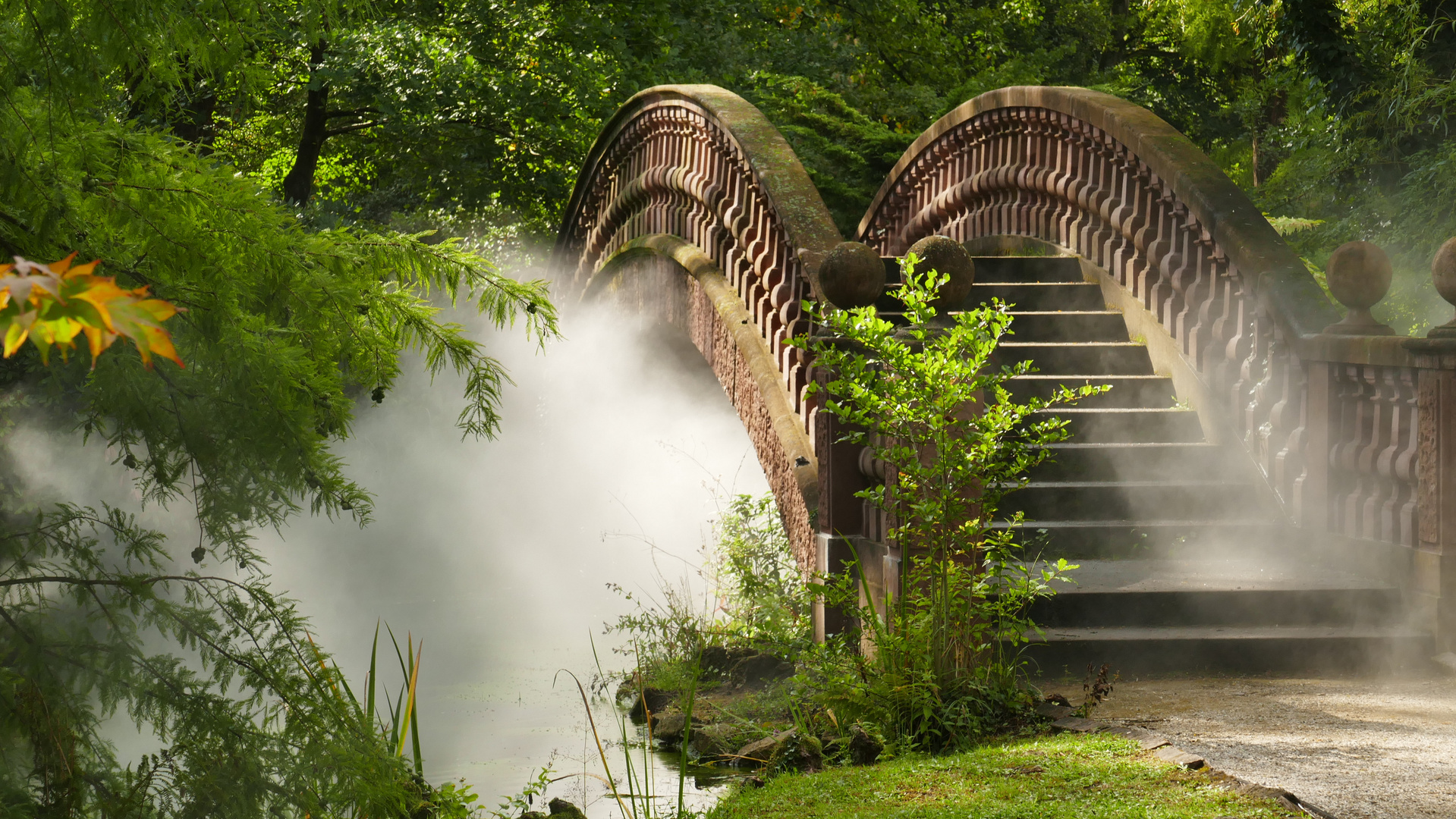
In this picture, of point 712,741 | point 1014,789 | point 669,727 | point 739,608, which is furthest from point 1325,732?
point 739,608

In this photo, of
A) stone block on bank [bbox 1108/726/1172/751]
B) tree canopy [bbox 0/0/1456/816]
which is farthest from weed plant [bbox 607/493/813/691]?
tree canopy [bbox 0/0/1456/816]

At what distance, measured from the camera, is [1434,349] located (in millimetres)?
4766

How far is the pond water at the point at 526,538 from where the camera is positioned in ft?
22.8

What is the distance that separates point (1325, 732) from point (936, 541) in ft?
4.51

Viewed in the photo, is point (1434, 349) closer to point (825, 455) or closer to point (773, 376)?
point (825, 455)

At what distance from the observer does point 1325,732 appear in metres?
4.06

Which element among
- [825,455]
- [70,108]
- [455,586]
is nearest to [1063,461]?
[825,455]

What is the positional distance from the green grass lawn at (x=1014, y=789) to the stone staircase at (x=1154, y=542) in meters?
0.86

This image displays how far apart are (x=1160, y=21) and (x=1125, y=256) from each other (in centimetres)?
1641

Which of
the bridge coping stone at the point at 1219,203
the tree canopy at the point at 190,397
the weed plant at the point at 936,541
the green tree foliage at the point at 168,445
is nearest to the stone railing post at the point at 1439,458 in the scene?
the bridge coping stone at the point at 1219,203

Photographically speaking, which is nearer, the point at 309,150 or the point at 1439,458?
the point at 1439,458

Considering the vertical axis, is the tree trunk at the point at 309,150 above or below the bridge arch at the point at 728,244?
above

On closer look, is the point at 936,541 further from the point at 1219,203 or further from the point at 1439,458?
the point at 1219,203

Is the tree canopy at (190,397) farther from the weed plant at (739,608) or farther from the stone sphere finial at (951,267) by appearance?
the weed plant at (739,608)
